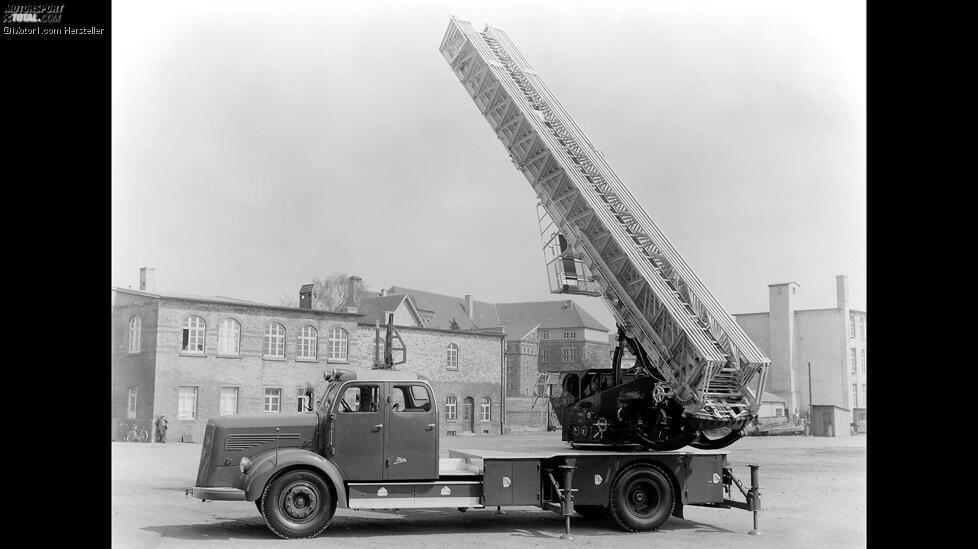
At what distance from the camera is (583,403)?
13625 millimetres

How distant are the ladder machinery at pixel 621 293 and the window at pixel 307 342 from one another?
23.4 meters

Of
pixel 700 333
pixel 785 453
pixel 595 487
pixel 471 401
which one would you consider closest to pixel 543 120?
pixel 700 333

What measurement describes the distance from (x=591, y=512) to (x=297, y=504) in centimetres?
500

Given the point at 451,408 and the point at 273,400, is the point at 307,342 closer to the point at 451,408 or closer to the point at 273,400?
the point at 273,400

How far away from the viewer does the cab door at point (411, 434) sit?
1141cm

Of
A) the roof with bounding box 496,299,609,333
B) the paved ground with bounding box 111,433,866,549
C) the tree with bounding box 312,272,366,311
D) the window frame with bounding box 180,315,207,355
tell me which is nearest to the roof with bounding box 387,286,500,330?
the roof with bounding box 496,299,609,333

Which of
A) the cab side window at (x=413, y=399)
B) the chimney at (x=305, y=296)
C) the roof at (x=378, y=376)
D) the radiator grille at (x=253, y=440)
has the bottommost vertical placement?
the radiator grille at (x=253, y=440)

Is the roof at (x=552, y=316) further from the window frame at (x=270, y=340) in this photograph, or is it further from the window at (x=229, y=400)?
the window at (x=229, y=400)

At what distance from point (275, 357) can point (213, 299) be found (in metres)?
3.68

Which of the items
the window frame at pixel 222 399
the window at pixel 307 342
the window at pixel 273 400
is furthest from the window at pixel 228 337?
the window at pixel 307 342

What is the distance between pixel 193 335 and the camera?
107ft

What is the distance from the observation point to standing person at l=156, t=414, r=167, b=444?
31219 mm
